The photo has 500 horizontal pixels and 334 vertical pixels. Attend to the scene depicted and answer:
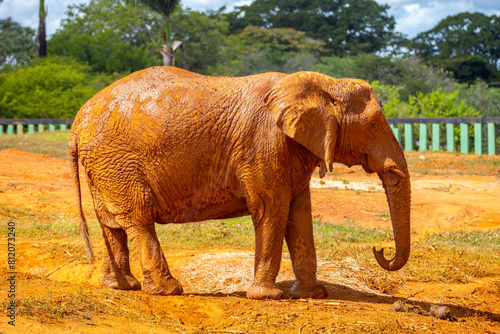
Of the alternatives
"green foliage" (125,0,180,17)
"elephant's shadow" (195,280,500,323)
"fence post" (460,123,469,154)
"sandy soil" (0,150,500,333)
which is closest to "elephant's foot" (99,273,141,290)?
"sandy soil" (0,150,500,333)

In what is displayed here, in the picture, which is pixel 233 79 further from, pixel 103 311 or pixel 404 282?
pixel 404 282

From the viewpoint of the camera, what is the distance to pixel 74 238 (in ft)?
31.2

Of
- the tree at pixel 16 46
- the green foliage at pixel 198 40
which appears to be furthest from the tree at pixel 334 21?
the tree at pixel 16 46

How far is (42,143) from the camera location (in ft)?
71.1

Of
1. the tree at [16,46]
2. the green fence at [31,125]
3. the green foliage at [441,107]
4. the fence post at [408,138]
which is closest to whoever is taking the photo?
the fence post at [408,138]

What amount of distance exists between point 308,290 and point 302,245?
0.49 metres

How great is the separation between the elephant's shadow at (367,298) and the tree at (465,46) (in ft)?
156

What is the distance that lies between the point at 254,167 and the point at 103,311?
1.98 meters

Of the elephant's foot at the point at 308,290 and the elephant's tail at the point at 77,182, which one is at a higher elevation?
the elephant's tail at the point at 77,182

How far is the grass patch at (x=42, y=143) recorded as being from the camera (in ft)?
65.0

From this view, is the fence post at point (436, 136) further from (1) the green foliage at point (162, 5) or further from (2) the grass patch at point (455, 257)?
(2) the grass patch at point (455, 257)

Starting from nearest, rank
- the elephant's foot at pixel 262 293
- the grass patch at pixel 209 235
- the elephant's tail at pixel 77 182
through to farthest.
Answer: the elephant's foot at pixel 262 293 → the elephant's tail at pixel 77 182 → the grass patch at pixel 209 235

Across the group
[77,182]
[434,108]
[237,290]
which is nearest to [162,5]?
[434,108]

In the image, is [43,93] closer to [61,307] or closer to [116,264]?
[116,264]
